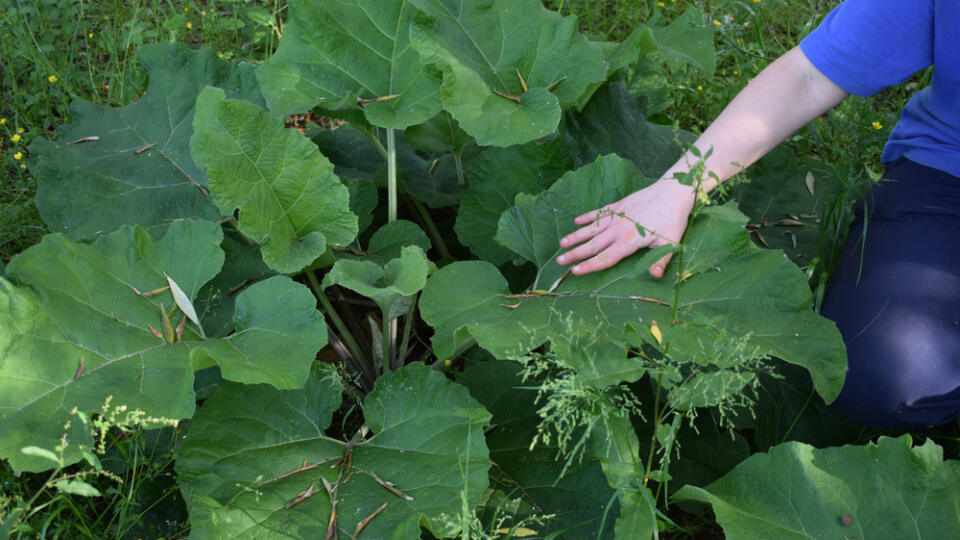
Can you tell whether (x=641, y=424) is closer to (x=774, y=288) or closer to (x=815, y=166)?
(x=774, y=288)

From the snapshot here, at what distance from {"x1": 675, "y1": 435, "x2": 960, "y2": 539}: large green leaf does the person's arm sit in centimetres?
47

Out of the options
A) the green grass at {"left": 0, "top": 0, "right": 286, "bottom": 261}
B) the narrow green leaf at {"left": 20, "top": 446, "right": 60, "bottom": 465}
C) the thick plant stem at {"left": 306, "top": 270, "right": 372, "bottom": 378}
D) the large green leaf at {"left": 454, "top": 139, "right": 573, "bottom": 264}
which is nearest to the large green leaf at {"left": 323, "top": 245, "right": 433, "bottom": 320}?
the thick plant stem at {"left": 306, "top": 270, "right": 372, "bottom": 378}

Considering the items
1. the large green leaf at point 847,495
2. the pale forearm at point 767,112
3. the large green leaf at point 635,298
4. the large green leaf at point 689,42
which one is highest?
the large green leaf at point 689,42

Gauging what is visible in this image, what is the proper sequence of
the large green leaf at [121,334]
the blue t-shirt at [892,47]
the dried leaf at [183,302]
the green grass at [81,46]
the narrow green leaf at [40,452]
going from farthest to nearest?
the green grass at [81,46], the blue t-shirt at [892,47], the dried leaf at [183,302], the large green leaf at [121,334], the narrow green leaf at [40,452]

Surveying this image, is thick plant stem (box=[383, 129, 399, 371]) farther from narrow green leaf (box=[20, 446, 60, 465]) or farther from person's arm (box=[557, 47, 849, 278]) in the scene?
narrow green leaf (box=[20, 446, 60, 465])

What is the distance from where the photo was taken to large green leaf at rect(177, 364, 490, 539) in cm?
160

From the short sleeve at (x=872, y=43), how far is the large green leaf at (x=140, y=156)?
1.42 meters

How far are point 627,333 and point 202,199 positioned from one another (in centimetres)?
116

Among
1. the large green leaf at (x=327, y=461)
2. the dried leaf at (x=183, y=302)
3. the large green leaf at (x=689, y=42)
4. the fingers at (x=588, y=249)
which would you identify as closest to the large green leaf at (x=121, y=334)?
the dried leaf at (x=183, y=302)

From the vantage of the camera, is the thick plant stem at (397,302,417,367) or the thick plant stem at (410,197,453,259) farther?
the thick plant stem at (410,197,453,259)

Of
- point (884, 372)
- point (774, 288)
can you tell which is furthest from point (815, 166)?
point (774, 288)

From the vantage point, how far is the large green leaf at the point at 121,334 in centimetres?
152

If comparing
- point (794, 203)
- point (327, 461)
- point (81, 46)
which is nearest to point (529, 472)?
point (327, 461)

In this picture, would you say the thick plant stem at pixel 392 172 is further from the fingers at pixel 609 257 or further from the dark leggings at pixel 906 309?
the dark leggings at pixel 906 309
